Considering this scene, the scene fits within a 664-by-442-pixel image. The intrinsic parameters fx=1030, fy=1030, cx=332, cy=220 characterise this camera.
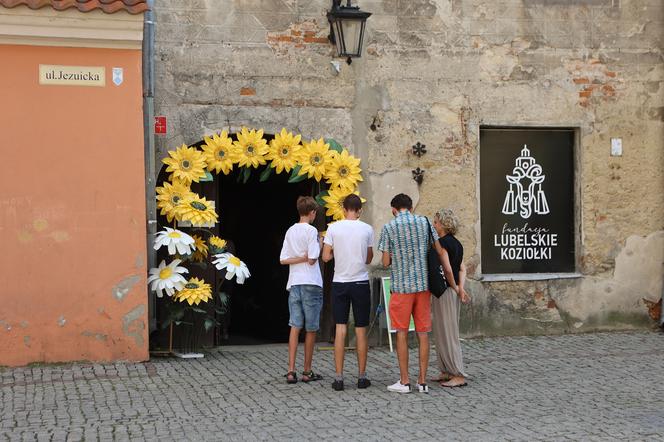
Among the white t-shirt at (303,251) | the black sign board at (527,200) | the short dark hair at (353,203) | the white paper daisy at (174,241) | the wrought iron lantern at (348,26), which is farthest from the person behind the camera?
the black sign board at (527,200)

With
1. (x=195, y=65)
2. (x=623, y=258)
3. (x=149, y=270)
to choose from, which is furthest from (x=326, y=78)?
(x=623, y=258)

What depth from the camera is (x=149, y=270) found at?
34.3 ft

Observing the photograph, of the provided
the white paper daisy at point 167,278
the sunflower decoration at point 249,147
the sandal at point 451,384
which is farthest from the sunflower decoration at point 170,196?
the sandal at point 451,384

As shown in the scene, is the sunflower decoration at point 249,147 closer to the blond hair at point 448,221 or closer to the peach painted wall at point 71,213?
the peach painted wall at point 71,213

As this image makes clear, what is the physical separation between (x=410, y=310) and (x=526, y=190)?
12.7 ft

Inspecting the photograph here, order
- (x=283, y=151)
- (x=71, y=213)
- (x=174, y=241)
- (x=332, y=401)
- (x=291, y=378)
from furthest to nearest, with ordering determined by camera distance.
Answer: (x=283, y=151) → (x=174, y=241) → (x=71, y=213) → (x=291, y=378) → (x=332, y=401)

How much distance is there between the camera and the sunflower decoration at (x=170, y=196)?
417 inches

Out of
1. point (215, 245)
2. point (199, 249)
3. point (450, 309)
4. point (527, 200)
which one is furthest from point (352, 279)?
point (527, 200)

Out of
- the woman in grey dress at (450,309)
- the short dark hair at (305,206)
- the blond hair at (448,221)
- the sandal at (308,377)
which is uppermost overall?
the short dark hair at (305,206)

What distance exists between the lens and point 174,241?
405 inches

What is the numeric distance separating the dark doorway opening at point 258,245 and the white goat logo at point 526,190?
254 centimetres

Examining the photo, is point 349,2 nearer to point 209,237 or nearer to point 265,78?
point 265,78

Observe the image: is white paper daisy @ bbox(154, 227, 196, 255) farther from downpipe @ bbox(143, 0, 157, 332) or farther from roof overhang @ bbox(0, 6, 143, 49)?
roof overhang @ bbox(0, 6, 143, 49)

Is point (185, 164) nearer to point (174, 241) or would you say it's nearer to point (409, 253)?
point (174, 241)
